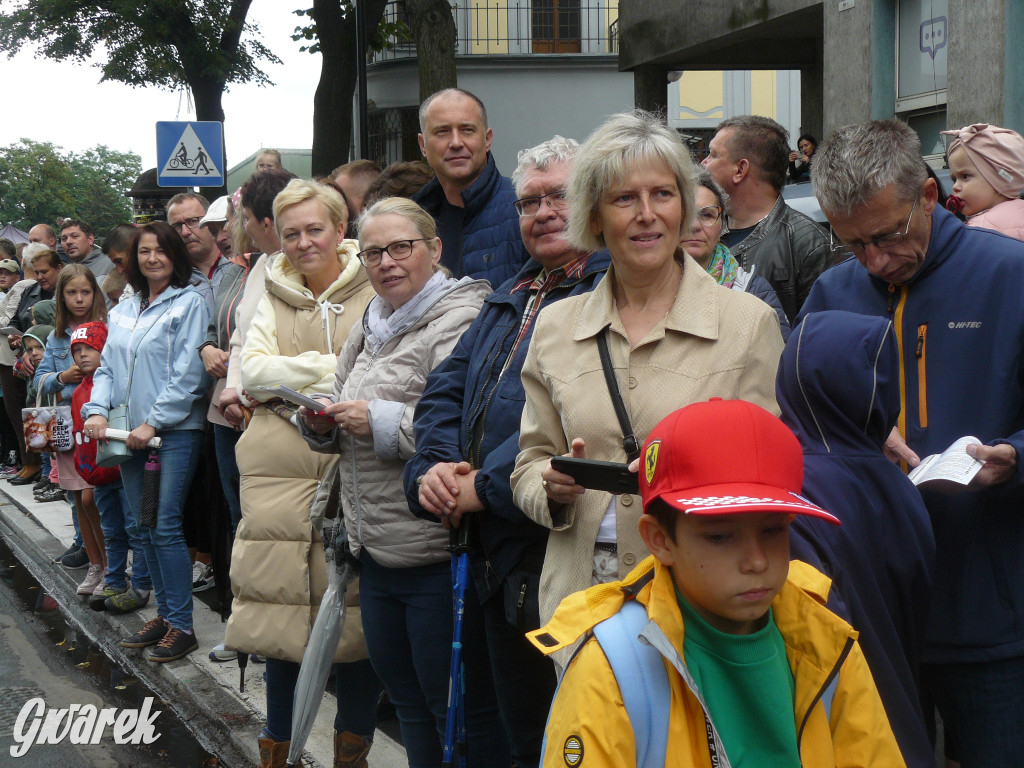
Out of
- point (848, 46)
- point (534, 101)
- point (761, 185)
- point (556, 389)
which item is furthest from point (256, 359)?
point (534, 101)

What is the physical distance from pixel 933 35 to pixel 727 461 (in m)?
9.31

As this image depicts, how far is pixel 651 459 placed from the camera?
1882mm

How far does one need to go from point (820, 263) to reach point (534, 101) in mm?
22470

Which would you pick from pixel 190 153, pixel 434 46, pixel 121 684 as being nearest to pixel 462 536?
pixel 121 684

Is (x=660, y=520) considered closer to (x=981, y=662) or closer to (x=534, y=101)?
(x=981, y=662)

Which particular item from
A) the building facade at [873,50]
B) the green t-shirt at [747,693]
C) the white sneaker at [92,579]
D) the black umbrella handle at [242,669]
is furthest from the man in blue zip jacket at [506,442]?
the building facade at [873,50]

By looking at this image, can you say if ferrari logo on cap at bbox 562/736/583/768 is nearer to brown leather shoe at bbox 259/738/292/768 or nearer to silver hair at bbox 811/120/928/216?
silver hair at bbox 811/120/928/216

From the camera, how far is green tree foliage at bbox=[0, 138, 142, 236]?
64.2 m

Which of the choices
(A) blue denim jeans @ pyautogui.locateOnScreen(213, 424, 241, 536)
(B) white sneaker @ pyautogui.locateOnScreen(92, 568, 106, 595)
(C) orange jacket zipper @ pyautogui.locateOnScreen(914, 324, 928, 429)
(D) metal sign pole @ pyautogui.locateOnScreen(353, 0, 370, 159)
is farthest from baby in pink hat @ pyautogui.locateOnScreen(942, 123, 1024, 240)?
(D) metal sign pole @ pyautogui.locateOnScreen(353, 0, 370, 159)

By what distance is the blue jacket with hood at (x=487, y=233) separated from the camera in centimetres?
442

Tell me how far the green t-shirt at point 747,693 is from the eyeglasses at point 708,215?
2288mm

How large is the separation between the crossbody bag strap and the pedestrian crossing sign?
965cm

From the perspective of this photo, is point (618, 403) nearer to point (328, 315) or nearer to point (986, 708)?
point (986, 708)

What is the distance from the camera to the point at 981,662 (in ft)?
8.37
